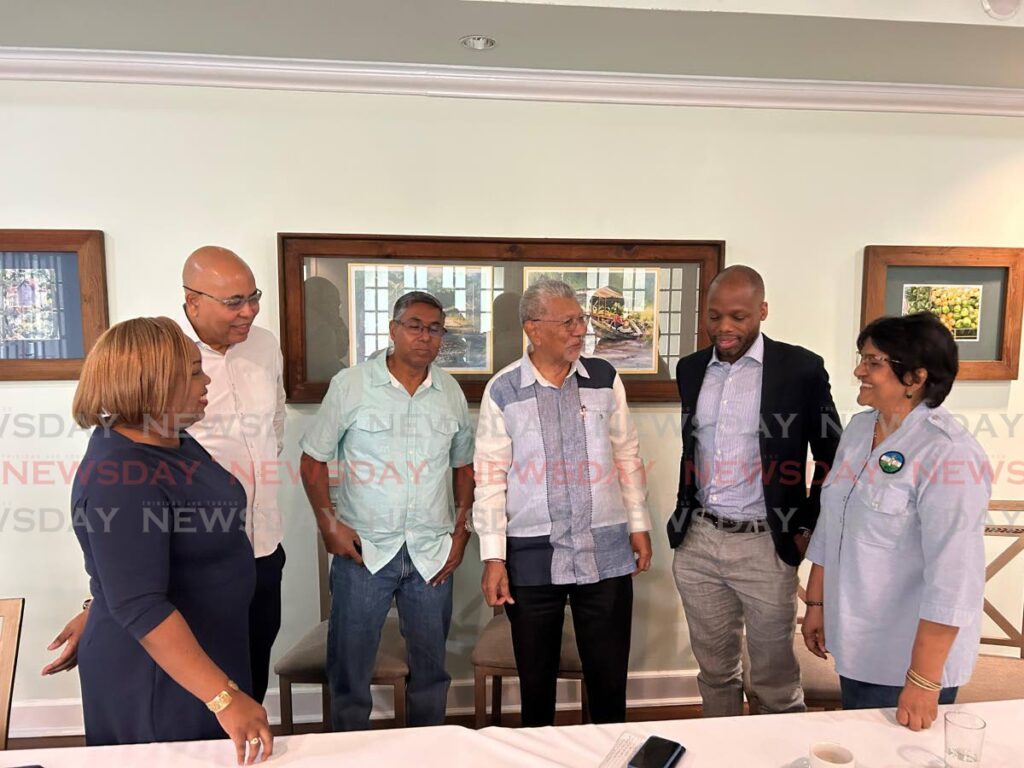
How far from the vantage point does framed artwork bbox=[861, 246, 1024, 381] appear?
2.51m

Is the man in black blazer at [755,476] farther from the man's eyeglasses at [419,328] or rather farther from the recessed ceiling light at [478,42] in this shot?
the recessed ceiling light at [478,42]

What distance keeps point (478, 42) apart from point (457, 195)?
1.71 feet

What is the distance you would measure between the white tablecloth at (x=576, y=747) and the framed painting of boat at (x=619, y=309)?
1458mm

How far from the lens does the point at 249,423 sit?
1820 mm

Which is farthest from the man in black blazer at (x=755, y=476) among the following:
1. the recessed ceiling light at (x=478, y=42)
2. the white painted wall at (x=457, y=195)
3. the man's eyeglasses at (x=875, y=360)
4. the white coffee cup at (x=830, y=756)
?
the recessed ceiling light at (x=478, y=42)

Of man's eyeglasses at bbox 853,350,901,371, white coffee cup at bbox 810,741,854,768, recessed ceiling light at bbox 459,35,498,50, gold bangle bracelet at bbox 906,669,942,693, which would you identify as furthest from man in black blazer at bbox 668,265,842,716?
recessed ceiling light at bbox 459,35,498,50

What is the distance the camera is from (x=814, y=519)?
182 cm

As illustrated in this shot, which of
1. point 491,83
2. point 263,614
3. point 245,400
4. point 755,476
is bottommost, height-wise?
point 263,614

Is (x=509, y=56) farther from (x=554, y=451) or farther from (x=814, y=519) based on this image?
(x=814, y=519)

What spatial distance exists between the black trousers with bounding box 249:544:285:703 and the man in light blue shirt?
18 centimetres

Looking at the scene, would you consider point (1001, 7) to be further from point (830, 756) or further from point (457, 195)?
point (830, 756)

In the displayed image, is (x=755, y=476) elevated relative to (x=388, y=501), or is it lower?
elevated

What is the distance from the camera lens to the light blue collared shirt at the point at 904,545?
1.27 metres

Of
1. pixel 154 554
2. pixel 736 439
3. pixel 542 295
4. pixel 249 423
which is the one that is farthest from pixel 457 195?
pixel 154 554
